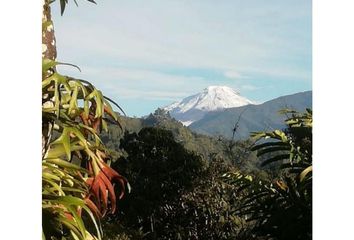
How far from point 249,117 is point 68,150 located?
113 feet

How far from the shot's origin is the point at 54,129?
184 centimetres

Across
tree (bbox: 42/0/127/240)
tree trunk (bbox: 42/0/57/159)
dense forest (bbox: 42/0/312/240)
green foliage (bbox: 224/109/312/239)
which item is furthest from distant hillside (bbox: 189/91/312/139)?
tree trunk (bbox: 42/0/57/159)

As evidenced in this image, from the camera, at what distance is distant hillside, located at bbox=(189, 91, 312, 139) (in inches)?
217

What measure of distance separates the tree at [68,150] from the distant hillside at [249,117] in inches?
34.4

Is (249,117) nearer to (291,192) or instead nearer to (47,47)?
(291,192)

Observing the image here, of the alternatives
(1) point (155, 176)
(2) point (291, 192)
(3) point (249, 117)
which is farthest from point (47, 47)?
(3) point (249, 117)

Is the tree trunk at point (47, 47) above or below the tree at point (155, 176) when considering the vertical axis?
above

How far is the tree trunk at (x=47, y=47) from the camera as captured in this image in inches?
68.9

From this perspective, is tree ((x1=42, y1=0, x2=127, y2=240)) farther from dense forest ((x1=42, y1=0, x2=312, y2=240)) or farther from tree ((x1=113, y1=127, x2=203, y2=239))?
tree ((x1=113, y1=127, x2=203, y2=239))

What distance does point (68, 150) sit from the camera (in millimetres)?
1707

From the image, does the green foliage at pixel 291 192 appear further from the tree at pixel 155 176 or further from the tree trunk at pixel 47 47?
the tree at pixel 155 176

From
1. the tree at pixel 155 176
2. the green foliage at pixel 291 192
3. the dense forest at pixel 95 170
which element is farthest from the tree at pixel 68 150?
the tree at pixel 155 176
